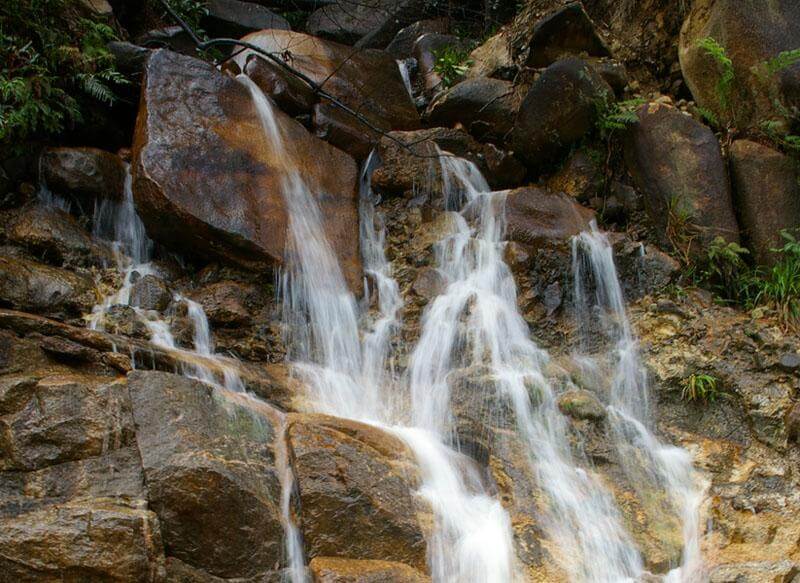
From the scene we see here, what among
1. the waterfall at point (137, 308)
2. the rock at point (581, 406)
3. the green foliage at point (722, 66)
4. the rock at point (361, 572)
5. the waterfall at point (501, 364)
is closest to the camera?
the rock at point (361, 572)

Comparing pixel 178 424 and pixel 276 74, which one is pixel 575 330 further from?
pixel 276 74

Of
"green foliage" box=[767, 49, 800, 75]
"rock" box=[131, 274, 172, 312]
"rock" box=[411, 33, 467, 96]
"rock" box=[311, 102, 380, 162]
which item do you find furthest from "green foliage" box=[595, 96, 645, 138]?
"rock" box=[131, 274, 172, 312]

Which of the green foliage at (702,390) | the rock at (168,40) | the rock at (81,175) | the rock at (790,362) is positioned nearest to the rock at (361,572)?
the green foliage at (702,390)

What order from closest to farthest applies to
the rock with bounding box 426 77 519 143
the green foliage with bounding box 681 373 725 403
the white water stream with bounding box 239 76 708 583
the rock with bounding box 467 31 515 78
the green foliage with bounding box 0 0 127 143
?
the white water stream with bounding box 239 76 708 583 < the green foliage with bounding box 681 373 725 403 < the green foliage with bounding box 0 0 127 143 < the rock with bounding box 426 77 519 143 < the rock with bounding box 467 31 515 78

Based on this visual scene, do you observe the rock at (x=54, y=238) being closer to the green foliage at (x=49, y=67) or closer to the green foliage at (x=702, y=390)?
the green foliage at (x=49, y=67)

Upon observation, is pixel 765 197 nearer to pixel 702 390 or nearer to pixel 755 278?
pixel 755 278

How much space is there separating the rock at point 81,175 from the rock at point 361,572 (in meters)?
4.68

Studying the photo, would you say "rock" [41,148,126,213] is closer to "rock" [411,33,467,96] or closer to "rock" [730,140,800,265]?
"rock" [411,33,467,96]

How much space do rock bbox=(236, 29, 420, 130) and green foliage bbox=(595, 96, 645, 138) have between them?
2.41 metres

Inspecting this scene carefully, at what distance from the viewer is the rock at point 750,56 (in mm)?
7012

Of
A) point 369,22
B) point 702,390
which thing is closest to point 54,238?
point 702,390

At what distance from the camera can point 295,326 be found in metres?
6.20

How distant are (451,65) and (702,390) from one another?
6151 mm

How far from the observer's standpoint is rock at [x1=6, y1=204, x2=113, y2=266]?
19.6 ft
